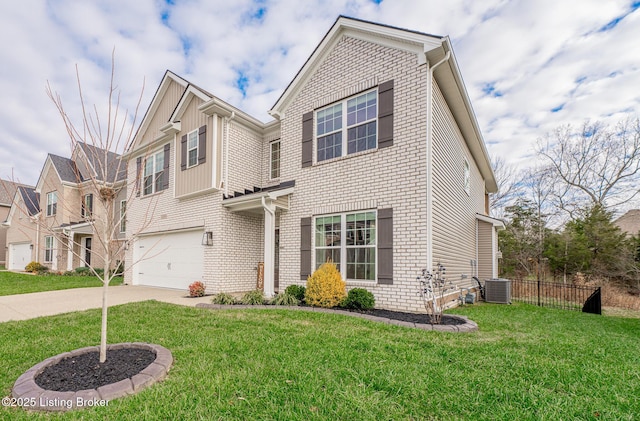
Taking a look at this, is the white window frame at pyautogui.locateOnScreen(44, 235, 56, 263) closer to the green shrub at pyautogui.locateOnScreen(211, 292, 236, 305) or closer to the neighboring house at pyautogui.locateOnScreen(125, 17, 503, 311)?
the neighboring house at pyautogui.locateOnScreen(125, 17, 503, 311)

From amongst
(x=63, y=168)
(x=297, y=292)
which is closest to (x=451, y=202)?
(x=297, y=292)

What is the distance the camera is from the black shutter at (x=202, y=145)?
1041 cm

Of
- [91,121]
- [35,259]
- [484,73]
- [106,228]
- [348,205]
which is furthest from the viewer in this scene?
[35,259]

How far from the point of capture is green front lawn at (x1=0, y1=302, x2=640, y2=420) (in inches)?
104

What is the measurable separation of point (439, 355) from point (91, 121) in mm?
5104

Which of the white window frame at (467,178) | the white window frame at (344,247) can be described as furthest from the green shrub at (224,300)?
the white window frame at (467,178)

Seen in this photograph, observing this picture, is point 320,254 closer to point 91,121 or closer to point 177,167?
point 91,121

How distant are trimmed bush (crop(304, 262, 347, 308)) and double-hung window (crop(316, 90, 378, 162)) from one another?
10.4ft

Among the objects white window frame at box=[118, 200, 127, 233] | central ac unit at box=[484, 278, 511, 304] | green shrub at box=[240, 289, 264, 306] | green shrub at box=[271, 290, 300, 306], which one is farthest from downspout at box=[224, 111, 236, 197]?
central ac unit at box=[484, 278, 511, 304]

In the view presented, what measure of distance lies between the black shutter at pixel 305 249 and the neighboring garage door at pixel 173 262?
12.7 ft

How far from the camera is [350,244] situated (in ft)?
25.6

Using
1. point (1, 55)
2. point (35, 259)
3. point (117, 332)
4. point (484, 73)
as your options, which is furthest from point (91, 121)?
point (35, 259)

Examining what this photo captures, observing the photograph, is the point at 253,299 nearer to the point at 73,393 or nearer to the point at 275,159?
the point at 73,393

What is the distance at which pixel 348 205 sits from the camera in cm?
791
